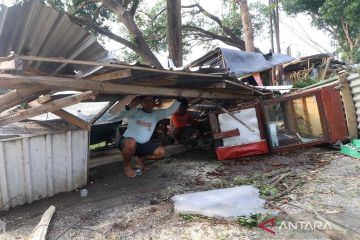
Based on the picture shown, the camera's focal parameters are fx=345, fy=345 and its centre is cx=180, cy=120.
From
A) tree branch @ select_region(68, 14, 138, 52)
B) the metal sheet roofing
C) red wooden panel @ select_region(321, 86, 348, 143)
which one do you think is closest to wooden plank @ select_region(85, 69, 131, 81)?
the metal sheet roofing

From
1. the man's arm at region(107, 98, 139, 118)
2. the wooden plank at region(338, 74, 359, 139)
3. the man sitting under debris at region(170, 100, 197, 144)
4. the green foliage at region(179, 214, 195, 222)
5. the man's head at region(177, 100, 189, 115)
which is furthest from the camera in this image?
the man sitting under debris at region(170, 100, 197, 144)

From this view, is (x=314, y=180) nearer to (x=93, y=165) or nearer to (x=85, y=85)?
(x=85, y=85)

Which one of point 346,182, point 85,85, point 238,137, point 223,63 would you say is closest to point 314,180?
point 346,182

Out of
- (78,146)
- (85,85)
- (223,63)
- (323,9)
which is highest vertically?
(323,9)

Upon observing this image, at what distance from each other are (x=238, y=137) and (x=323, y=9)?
1207 centimetres

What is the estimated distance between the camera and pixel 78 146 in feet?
18.0

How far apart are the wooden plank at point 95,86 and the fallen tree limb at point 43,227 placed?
5.19 feet

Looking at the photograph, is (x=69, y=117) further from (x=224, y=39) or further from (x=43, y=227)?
(x=224, y=39)

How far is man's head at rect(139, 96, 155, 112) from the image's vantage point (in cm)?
604

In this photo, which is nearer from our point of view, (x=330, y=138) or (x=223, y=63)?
(x=330, y=138)

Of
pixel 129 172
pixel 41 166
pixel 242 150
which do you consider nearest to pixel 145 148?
pixel 129 172

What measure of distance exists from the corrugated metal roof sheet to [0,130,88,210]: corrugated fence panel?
1141 mm

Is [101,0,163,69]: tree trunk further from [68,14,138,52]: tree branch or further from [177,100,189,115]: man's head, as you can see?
[177,100,189,115]: man's head

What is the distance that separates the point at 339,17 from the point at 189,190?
1398 cm
